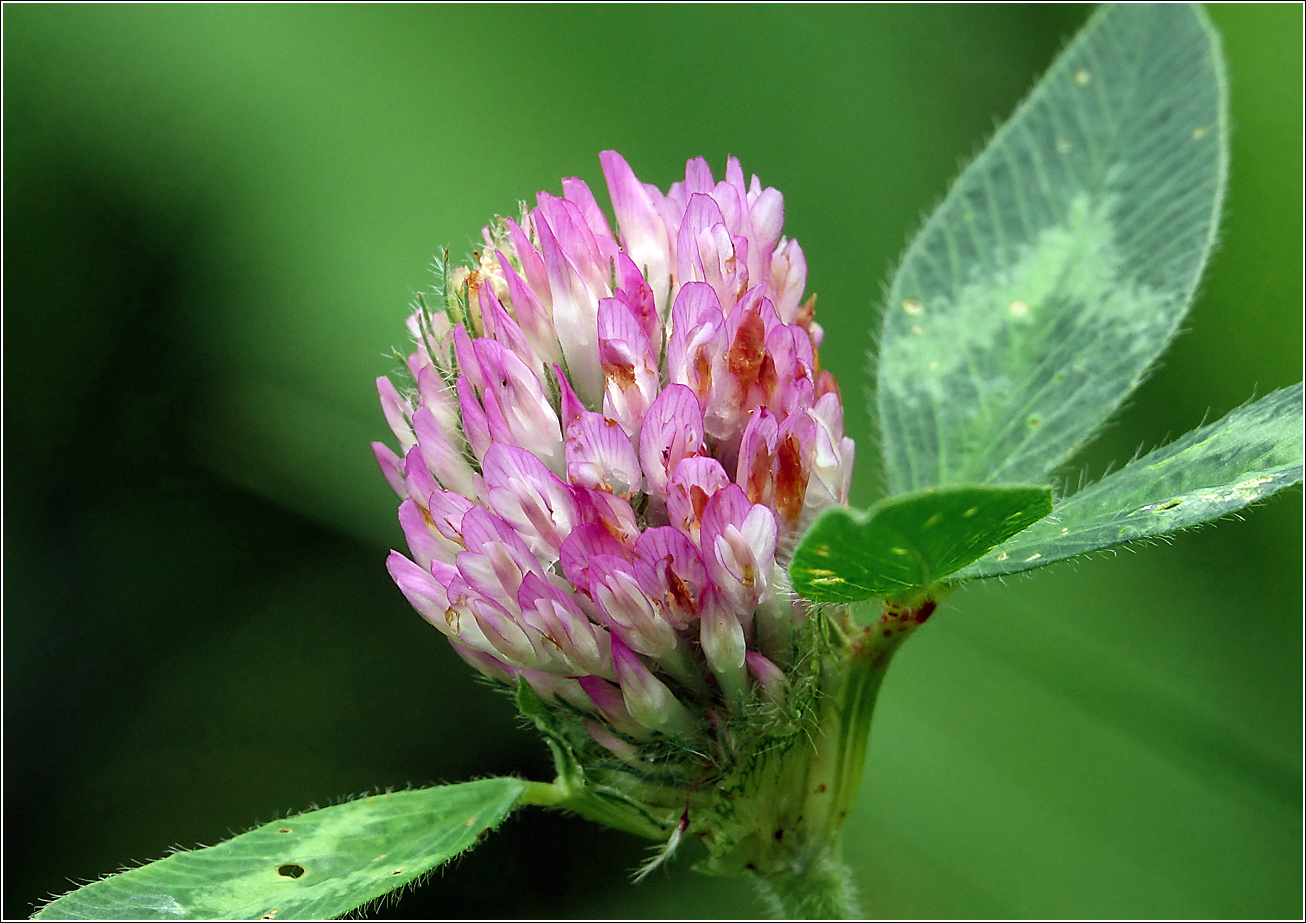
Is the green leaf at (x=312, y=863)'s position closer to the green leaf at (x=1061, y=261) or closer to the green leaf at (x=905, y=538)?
the green leaf at (x=905, y=538)

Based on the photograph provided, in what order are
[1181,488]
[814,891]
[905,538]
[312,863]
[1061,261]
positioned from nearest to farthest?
1. [905,538]
2. [1181,488]
3. [312,863]
4. [814,891]
5. [1061,261]

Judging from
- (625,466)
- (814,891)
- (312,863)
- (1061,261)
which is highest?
Answer: (1061,261)

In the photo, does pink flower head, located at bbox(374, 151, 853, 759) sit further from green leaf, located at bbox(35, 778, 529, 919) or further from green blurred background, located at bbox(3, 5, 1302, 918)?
green blurred background, located at bbox(3, 5, 1302, 918)

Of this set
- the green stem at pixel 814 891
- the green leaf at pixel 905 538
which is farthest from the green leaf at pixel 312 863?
the green leaf at pixel 905 538

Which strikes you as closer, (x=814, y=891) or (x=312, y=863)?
(x=312, y=863)

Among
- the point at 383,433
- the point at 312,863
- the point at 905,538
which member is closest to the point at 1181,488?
the point at 905,538

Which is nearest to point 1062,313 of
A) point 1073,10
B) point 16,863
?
point 1073,10

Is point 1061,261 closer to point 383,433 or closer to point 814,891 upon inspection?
point 814,891

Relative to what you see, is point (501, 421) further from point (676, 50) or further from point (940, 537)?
point (676, 50)

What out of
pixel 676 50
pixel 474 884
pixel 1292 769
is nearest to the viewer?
pixel 1292 769
